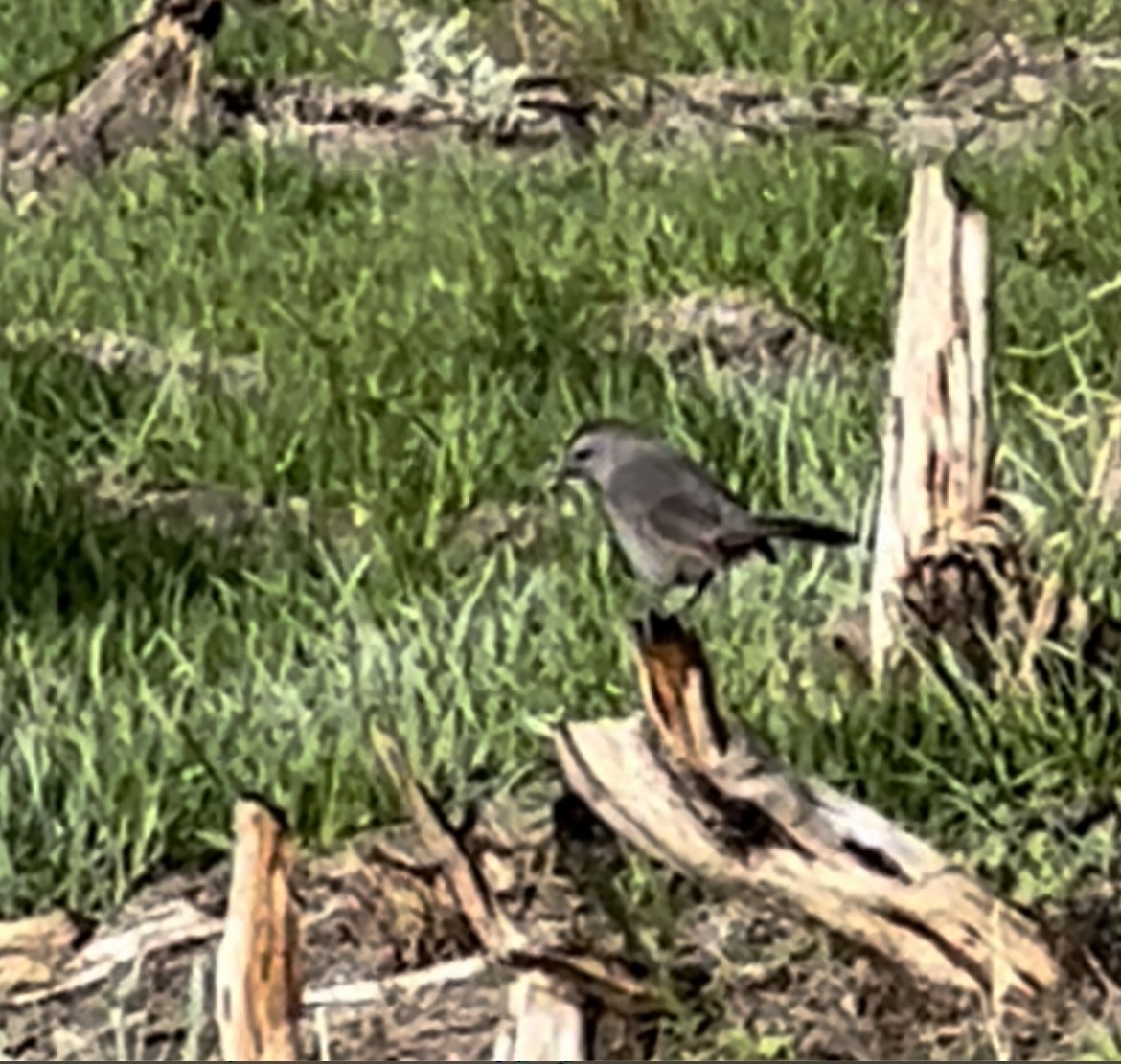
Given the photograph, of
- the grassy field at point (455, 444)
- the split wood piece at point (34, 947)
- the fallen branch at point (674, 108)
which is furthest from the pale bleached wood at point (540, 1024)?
the fallen branch at point (674, 108)

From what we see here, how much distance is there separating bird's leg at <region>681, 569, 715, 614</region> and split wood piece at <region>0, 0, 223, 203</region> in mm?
401

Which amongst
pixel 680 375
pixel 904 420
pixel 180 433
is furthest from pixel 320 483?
pixel 904 420

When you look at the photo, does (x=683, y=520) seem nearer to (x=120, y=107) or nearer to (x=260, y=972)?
(x=260, y=972)

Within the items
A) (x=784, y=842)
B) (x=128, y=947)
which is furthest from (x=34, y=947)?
(x=784, y=842)

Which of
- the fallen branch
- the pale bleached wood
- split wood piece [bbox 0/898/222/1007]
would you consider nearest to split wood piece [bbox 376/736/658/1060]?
the pale bleached wood

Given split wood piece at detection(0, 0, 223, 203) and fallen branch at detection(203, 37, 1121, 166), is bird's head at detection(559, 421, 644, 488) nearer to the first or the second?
fallen branch at detection(203, 37, 1121, 166)

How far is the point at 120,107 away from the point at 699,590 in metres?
0.43

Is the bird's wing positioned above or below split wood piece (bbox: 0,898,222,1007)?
above

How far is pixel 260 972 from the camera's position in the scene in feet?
3.53

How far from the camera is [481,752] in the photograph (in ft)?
3.80

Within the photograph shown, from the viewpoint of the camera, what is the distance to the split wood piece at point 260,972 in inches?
42.1

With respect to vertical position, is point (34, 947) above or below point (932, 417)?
below

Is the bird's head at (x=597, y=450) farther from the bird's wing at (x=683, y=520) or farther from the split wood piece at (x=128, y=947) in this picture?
the split wood piece at (x=128, y=947)

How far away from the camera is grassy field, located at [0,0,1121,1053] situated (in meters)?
1.16
